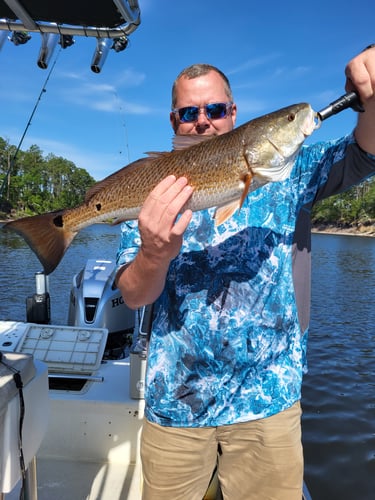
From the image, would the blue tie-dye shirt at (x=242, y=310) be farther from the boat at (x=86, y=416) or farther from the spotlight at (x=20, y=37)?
the spotlight at (x=20, y=37)

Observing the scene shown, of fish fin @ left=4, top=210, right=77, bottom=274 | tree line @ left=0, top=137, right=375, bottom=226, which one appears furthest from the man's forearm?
tree line @ left=0, top=137, right=375, bottom=226

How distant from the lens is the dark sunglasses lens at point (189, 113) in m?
2.43

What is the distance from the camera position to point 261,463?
2.14 metres

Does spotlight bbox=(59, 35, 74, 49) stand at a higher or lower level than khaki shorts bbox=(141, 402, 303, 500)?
higher

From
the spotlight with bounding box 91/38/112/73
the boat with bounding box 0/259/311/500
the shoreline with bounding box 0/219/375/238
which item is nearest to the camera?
the spotlight with bounding box 91/38/112/73

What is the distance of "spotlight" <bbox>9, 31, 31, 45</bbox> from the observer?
2.93 meters

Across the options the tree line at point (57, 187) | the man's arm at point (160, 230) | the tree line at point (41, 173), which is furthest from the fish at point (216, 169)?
the tree line at point (41, 173)

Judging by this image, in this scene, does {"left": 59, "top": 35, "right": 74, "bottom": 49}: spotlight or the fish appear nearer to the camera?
the fish

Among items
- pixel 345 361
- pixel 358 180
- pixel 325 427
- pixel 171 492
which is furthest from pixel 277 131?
pixel 345 361

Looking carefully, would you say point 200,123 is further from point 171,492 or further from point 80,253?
point 80,253

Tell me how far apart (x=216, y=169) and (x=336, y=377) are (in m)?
8.37

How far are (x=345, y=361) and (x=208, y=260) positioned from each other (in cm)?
932

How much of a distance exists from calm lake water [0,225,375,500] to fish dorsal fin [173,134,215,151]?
16.7ft

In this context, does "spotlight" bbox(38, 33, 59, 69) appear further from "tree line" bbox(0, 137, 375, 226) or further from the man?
"tree line" bbox(0, 137, 375, 226)
